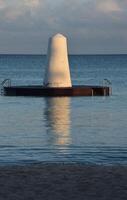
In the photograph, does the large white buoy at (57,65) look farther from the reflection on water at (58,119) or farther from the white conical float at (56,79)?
the reflection on water at (58,119)

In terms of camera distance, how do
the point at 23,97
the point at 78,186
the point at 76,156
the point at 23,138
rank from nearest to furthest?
the point at 78,186 → the point at 76,156 → the point at 23,138 → the point at 23,97

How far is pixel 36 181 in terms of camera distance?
1255 cm

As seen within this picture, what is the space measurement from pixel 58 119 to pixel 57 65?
1578 centimetres

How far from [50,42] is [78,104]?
24.7 feet

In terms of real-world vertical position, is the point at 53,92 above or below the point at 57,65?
below

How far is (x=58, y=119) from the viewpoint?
35.3m

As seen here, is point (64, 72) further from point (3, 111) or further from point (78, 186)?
point (78, 186)

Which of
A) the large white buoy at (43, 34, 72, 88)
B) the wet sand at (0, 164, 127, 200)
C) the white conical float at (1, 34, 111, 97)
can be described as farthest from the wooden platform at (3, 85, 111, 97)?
the wet sand at (0, 164, 127, 200)

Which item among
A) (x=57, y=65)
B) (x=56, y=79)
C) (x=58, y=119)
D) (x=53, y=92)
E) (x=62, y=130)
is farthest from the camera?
(x=57, y=65)

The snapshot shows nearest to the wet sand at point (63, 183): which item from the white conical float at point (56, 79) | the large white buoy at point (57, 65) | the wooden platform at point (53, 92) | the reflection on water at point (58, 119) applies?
the reflection on water at point (58, 119)

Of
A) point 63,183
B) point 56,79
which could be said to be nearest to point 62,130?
point 63,183

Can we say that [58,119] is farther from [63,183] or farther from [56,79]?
[63,183]

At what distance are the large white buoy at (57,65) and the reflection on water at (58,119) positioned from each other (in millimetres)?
1503

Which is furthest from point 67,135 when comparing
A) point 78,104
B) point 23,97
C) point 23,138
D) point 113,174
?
point 23,97
